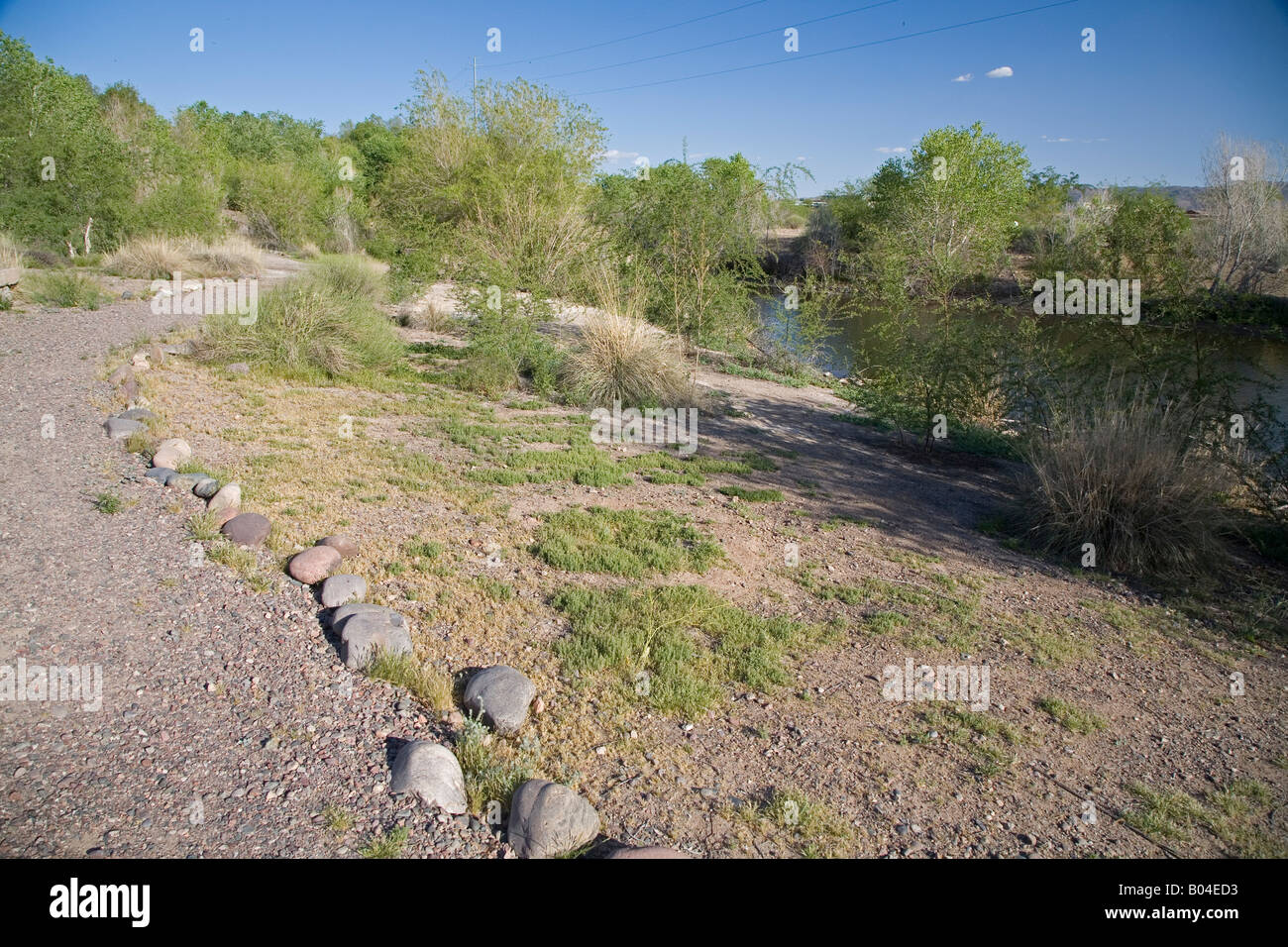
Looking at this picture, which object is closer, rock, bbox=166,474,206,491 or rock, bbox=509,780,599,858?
rock, bbox=509,780,599,858

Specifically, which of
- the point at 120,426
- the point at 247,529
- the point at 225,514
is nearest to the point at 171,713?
the point at 247,529

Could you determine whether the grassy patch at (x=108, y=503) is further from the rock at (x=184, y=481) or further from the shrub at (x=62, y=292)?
the shrub at (x=62, y=292)

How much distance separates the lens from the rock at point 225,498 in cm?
559

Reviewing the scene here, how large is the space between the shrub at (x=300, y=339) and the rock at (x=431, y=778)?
8.27 metres

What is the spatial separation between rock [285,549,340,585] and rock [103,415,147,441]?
3329 millimetres

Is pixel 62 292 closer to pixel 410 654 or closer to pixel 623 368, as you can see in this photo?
pixel 623 368

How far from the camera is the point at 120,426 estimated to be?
709 centimetres

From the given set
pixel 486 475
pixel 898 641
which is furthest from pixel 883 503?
pixel 486 475

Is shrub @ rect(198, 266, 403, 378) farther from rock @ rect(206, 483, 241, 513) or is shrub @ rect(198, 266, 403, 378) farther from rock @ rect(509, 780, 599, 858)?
rock @ rect(509, 780, 599, 858)

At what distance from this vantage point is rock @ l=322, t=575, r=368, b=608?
462cm

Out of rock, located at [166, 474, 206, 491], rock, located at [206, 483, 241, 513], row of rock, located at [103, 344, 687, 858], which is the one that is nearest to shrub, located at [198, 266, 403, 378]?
row of rock, located at [103, 344, 687, 858]

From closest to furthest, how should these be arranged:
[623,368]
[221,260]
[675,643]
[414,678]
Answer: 1. [414,678]
2. [675,643]
3. [623,368]
4. [221,260]

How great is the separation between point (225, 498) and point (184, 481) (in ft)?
2.10

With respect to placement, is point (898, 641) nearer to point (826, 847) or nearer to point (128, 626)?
point (826, 847)
